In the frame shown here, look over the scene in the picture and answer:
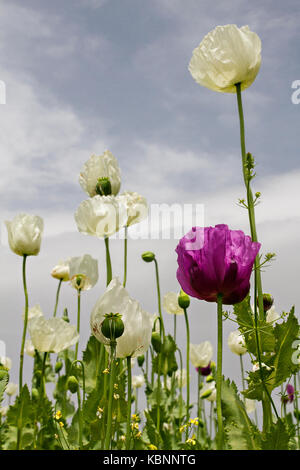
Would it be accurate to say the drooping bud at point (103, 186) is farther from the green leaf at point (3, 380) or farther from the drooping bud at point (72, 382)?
the green leaf at point (3, 380)

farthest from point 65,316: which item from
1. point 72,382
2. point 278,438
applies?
point 278,438

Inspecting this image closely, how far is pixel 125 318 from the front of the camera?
701mm

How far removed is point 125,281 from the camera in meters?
1.13

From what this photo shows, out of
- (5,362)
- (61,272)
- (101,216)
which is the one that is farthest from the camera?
(5,362)

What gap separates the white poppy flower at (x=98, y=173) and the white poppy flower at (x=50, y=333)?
0.34 m

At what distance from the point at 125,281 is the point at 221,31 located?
585 mm

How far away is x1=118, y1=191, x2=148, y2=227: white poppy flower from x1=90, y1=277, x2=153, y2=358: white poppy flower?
609mm

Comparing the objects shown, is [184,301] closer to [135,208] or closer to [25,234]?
[135,208]

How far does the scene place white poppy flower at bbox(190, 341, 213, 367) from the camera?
2.22 metres

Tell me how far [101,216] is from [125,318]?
1.40ft

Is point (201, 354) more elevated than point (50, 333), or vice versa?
point (201, 354)

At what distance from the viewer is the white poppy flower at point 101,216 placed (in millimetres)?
1098
